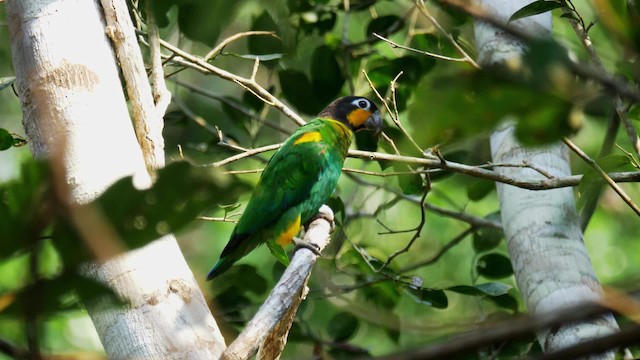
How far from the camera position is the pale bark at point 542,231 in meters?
2.71

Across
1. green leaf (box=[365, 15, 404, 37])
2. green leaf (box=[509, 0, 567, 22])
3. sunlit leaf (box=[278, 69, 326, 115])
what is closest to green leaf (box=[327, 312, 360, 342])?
sunlit leaf (box=[278, 69, 326, 115])

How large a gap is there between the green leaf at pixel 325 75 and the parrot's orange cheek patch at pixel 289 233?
0.81m

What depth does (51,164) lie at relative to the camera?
45 centimetres

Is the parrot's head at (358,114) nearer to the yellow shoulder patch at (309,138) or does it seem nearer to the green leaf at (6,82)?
the yellow shoulder patch at (309,138)

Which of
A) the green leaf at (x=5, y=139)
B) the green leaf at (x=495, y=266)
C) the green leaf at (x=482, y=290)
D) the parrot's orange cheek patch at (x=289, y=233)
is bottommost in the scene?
the green leaf at (x=495, y=266)

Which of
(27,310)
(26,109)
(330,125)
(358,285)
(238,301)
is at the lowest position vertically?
(238,301)

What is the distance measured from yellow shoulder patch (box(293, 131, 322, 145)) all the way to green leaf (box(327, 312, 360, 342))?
79 centimetres

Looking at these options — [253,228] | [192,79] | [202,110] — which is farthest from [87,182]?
[192,79]

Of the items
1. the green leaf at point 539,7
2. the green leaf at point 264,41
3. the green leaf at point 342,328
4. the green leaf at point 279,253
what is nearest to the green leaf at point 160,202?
the green leaf at point 539,7

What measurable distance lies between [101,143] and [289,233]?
141cm

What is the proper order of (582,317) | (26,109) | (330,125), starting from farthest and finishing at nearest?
(330,125) < (26,109) < (582,317)

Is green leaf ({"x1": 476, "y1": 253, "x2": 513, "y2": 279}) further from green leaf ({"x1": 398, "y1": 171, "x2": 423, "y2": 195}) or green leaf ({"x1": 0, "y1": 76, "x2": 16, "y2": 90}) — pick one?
green leaf ({"x1": 0, "y1": 76, "x2": 16, "y2": 90})

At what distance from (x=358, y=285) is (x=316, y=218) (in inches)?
14.0

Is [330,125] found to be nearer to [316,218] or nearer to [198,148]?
[316,218]
